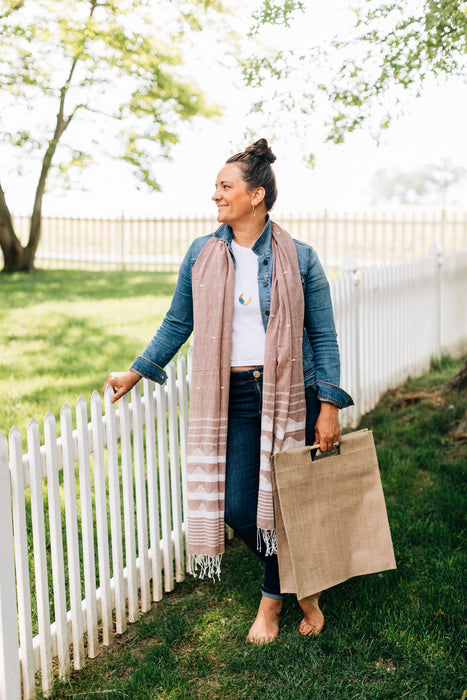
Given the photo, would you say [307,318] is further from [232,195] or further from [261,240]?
[232,195]

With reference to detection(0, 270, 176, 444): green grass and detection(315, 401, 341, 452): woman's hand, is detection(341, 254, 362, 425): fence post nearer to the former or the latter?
detection(0, 270, 176, 444): green grass

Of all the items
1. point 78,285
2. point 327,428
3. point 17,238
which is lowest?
point 327,428

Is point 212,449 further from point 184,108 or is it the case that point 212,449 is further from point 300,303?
point 184,108

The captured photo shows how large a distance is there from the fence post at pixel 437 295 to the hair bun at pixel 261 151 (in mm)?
5593

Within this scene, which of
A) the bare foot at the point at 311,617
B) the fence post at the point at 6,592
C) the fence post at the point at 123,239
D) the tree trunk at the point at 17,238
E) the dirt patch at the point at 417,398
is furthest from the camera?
the fence post at the point at 123,239

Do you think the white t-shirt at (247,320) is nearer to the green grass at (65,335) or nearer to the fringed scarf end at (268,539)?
the fringed scarf end at (268,539)

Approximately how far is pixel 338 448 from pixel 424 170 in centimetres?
8298

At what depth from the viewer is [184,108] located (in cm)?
1304

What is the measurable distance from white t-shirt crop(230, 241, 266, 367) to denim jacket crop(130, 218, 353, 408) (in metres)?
0.03

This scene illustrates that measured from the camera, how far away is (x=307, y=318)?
3.01m

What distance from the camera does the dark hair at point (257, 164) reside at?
2861 millimetres

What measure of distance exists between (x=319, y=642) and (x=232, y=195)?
1785 mm

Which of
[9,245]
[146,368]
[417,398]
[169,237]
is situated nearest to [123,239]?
[169,237]

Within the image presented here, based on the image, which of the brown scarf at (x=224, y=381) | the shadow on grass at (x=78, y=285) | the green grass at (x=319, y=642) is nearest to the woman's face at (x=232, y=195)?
the brown scarf at (x=224, y=381)
